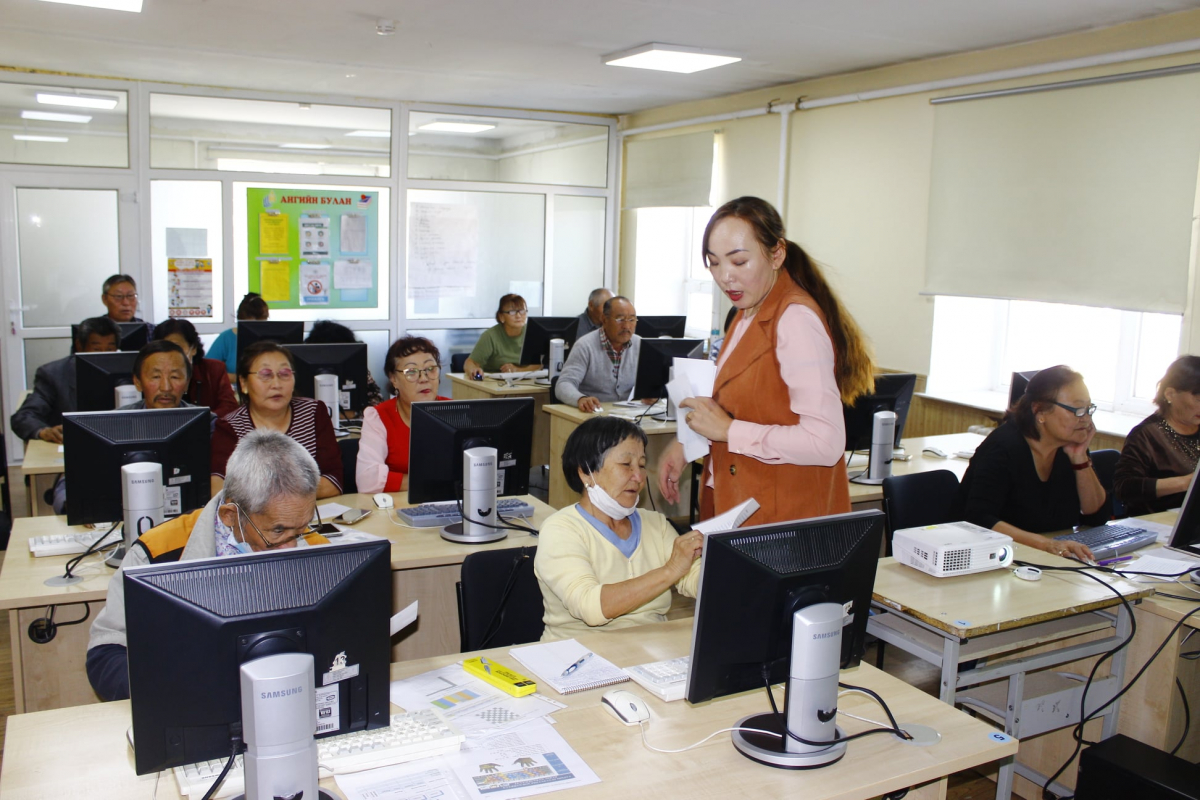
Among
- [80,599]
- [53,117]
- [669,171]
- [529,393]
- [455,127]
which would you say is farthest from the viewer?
[455,127]

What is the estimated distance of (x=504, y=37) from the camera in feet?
17.1

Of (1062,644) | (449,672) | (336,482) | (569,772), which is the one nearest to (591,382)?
(336,482)

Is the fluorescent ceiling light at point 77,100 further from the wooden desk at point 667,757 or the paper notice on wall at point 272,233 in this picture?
the wooden desk at point 667,757

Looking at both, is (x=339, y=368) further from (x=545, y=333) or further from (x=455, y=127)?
(x=455, y=127)

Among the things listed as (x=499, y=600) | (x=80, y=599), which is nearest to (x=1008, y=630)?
(x=499, y=600)

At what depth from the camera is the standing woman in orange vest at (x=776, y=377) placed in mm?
2113

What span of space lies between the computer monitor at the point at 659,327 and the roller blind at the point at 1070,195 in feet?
5.49

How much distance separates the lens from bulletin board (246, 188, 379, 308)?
7.42 m

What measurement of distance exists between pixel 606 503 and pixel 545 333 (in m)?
4.01

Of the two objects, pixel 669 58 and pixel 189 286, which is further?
pixel 189 286

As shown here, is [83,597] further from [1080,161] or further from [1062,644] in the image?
[1080,161]

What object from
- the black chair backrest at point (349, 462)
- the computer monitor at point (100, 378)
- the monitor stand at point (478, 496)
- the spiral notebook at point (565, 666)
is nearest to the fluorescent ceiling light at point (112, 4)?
the computer monitor at point (100, 378)

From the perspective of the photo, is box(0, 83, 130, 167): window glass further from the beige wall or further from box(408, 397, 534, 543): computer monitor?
box(408, 397, 534, 543): computer monitor

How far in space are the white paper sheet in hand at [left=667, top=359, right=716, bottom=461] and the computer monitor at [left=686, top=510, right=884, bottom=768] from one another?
738 mm
